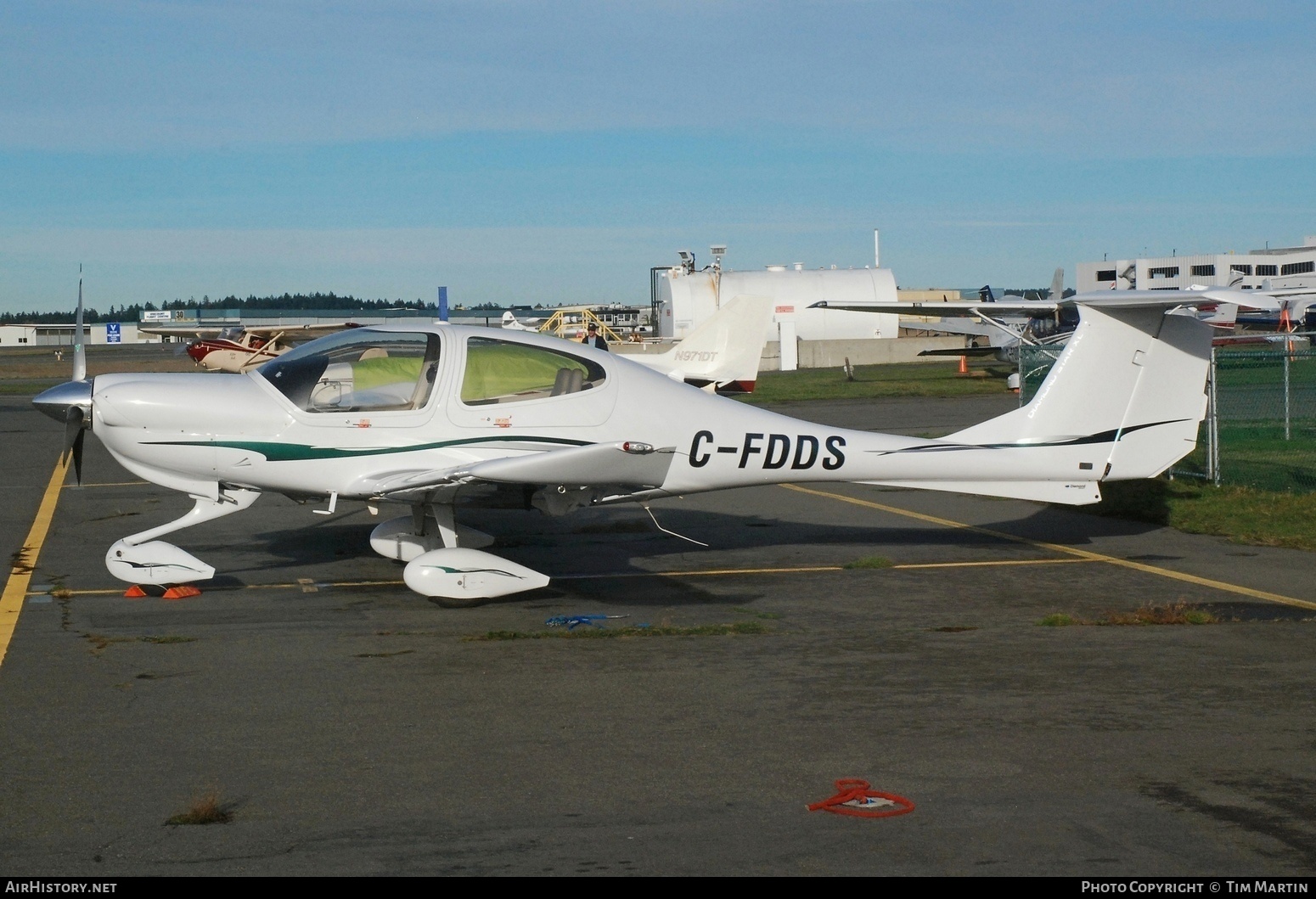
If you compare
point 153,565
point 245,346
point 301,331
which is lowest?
point 153,565

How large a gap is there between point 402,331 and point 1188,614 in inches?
240

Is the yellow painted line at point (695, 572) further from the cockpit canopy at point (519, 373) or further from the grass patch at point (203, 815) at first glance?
the grass patch at point (203, 815)

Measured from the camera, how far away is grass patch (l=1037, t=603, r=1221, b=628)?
8.20m

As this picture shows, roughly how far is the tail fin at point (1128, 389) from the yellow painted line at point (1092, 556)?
2.73ft

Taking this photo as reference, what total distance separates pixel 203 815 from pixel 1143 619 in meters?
6.17

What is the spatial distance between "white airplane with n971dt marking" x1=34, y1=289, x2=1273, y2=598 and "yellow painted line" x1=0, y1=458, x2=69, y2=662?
0.77 m

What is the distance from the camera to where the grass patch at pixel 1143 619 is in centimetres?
820

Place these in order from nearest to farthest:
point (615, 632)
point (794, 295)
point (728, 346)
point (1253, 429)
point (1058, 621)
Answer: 1. point (615, 632)
2. point (1058, 621)
3. point (1253, 429)
4. point (728, 346)
5. point (794, 295)

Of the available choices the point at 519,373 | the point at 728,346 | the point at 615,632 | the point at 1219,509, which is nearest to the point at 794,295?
the point at 728,346

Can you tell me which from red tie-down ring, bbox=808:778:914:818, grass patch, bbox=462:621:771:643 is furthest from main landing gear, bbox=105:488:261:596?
red tie-down ring, bbox=808:778:914:818

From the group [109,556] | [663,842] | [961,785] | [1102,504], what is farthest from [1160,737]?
[1102,504]

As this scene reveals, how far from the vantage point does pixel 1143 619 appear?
325 inches

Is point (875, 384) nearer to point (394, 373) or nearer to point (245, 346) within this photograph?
point (245, 346)

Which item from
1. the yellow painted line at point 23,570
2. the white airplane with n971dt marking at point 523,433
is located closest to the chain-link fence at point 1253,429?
the white airplane with n971dt marking at point 523,433
